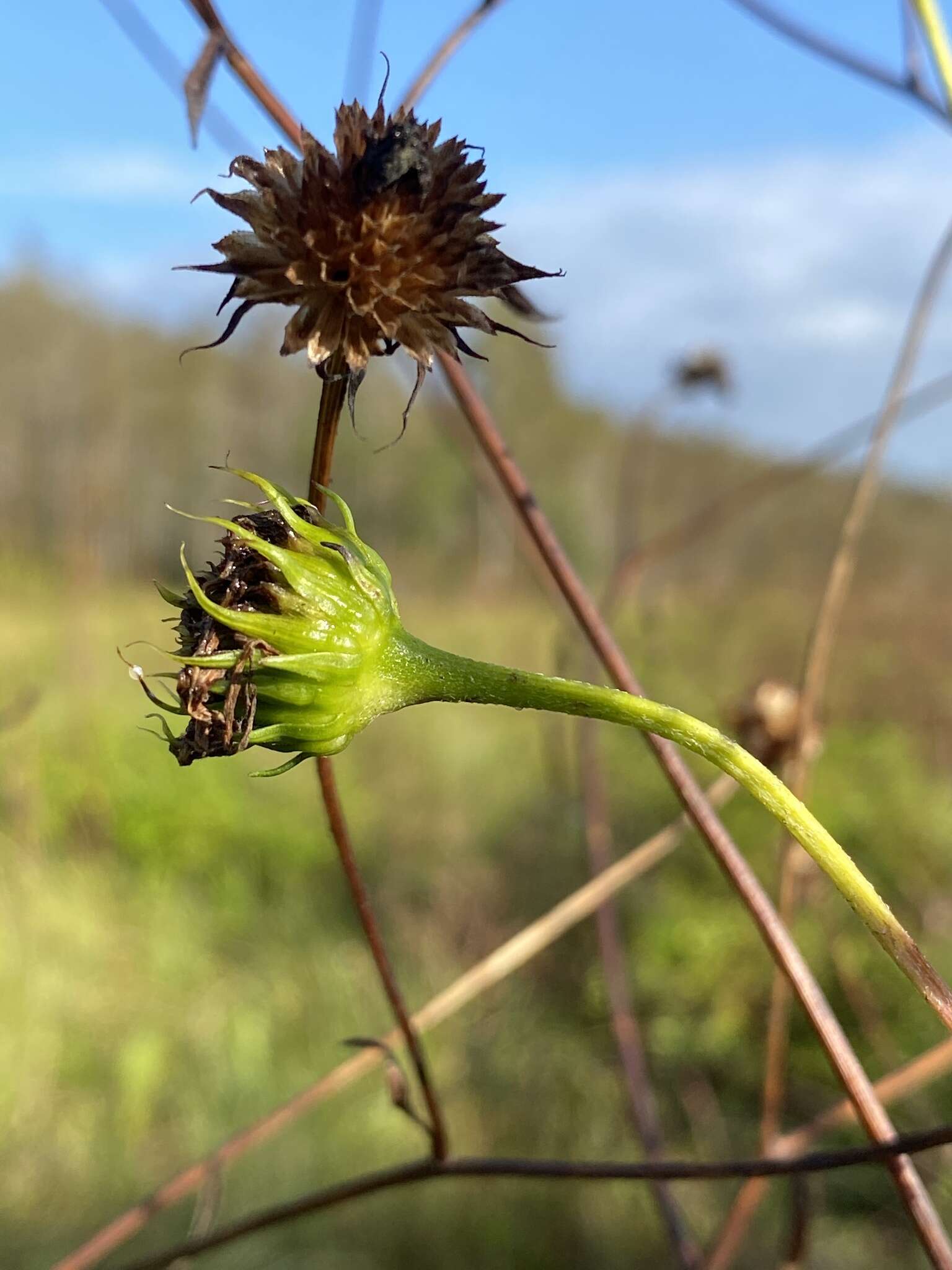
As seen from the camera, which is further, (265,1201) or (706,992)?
(706,992)

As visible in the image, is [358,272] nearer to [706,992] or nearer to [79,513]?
[706,992]

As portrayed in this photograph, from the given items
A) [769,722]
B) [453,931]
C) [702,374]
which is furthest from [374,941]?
[453,931]

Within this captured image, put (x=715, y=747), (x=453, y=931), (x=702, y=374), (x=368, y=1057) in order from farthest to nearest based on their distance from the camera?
(x=453, y=931)
(x=702, y=374)
(x=368, y=1057)
(x=715, y=747)

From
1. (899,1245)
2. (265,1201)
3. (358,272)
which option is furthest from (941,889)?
(358,272)

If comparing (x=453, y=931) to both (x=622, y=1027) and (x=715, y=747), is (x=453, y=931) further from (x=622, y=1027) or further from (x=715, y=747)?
(x=715, y=747)

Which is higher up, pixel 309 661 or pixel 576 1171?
pixel 309 661

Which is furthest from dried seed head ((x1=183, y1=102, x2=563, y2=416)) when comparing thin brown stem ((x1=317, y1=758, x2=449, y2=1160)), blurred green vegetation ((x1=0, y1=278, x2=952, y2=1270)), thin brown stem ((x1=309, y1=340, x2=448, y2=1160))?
blurred green vegetation ((x1=0, y1=278, x2=952, y2=1270))
